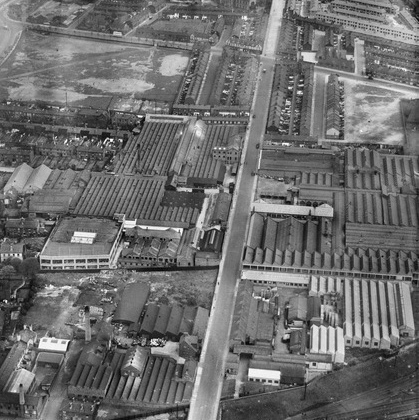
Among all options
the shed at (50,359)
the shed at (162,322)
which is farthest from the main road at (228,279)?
the shed at (50,359)

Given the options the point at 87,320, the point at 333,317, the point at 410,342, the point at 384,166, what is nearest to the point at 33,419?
the point at 87,320

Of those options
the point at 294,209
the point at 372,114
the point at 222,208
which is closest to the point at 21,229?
the point at 222,208

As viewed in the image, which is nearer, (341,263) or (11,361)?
(11,361)

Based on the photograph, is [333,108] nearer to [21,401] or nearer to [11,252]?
[11,252]

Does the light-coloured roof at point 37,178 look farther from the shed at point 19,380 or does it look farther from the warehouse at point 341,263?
the shed at point 19,380

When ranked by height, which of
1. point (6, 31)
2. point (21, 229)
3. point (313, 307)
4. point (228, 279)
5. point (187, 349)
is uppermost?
point (6, 31)

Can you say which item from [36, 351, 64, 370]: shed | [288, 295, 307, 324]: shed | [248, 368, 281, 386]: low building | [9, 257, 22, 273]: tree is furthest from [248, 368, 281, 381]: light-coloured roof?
[9, 257, 22, 273]: tree

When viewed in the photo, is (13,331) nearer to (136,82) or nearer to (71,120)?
(71,120)
